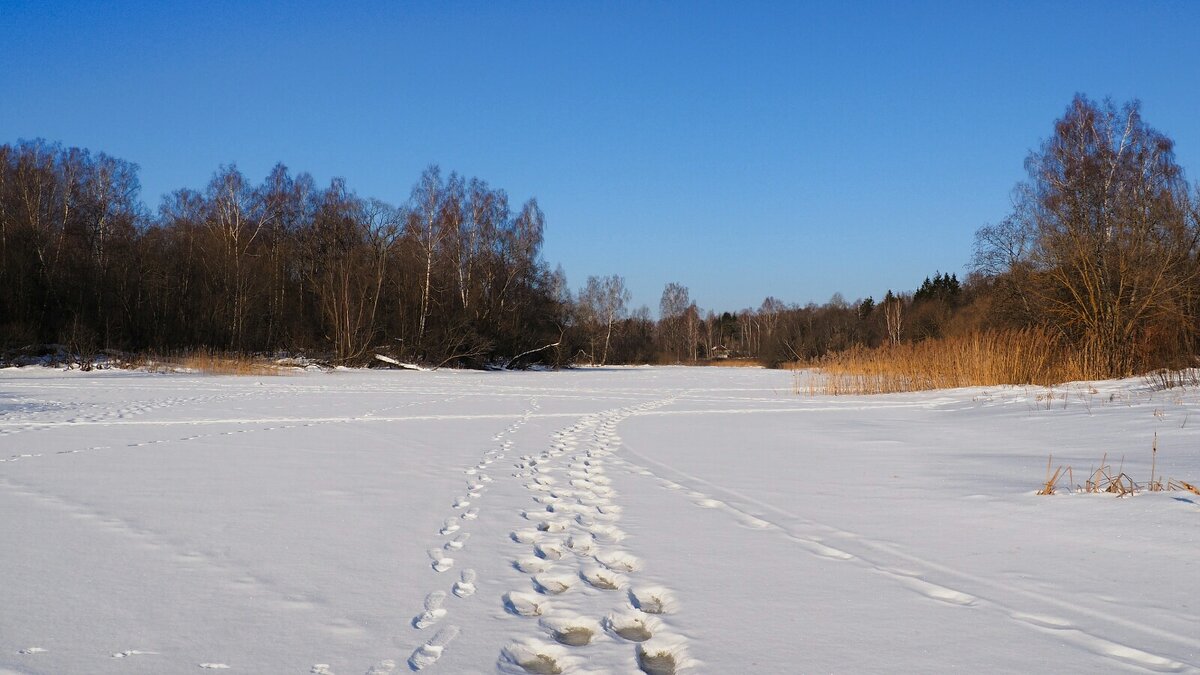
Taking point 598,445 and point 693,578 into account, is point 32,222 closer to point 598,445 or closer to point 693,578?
point 598,445

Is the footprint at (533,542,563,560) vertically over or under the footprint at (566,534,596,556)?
under

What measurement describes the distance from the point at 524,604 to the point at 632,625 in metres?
0.41

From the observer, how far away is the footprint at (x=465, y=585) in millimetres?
2580

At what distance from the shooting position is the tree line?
14633 mm

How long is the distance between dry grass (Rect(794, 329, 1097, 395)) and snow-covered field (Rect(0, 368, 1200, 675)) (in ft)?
19.5

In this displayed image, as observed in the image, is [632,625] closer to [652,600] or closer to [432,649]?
[652,600]

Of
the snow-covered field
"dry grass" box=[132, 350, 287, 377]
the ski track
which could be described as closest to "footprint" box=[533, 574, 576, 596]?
the snow-covered field

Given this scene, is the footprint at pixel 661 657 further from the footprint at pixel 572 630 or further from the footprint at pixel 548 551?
the footprint at pixel 548 551

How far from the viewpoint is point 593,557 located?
307cm

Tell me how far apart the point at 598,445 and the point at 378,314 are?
955 inches

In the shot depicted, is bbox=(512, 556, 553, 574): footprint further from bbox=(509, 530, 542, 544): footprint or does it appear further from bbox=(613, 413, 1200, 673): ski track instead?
bbox=(613, 413, 1200, 673): ski track

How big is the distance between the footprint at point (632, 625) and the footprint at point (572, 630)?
55 millimetres

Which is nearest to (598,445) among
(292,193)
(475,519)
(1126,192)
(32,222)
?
(475,519)

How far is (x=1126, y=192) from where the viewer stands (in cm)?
1734
